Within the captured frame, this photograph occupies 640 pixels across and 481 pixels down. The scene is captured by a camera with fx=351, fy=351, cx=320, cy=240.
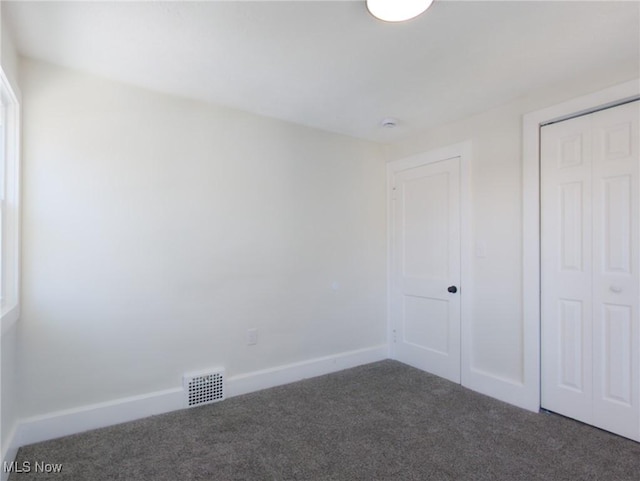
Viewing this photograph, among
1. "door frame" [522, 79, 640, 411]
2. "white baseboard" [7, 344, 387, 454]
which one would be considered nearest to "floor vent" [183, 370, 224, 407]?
"white baseboard" [7, 344, 387, 454]

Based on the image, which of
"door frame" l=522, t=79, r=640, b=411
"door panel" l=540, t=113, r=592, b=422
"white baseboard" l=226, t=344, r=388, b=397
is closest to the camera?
"door panel" l=540, t=113, r=592, b=422

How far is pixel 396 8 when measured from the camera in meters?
1.65

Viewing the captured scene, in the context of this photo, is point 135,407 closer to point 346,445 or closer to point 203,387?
point 203,387

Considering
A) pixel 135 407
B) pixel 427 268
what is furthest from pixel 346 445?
pixel 427 268

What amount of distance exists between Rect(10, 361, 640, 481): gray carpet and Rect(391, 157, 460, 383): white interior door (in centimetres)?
60

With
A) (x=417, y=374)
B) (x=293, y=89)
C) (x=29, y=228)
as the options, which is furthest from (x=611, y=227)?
(x=29, y=228)

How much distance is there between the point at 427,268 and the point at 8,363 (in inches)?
124

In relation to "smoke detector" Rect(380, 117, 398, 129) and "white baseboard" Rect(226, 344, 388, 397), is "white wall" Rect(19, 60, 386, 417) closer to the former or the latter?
"white baseboard" Rect(226, 344, 388, 397)

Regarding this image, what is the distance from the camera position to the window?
6.44 feet

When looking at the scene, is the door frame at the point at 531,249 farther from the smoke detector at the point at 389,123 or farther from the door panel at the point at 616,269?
the smoke detector at the point at 389,123

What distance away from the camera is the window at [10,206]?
1.96m

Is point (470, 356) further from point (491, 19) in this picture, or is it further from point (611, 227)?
point (491, 19)

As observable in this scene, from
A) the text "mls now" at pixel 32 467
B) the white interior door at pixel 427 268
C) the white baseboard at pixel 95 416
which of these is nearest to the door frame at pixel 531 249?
the white interior door at pixel 427 268

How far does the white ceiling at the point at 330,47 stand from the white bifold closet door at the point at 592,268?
469 millimetres
